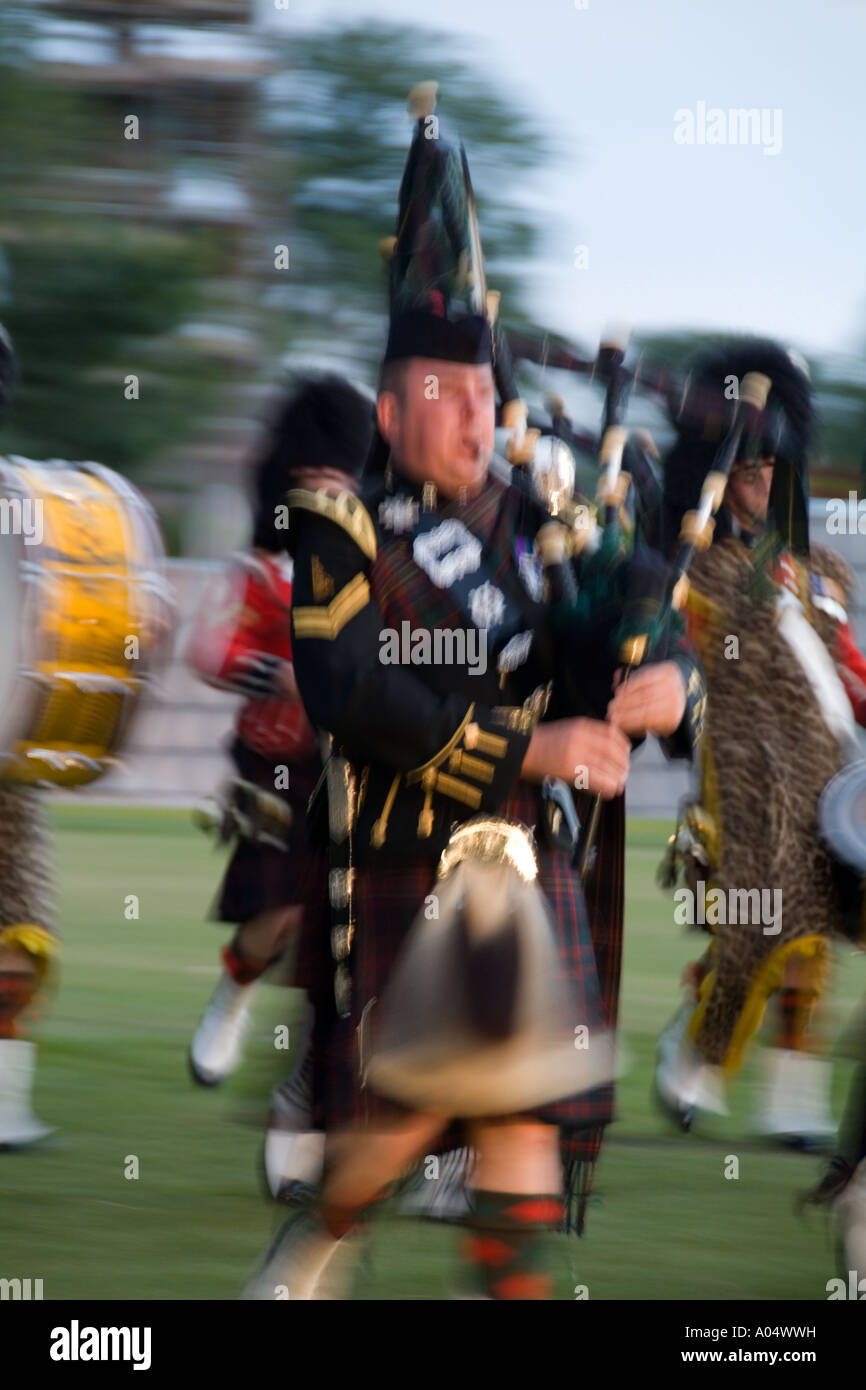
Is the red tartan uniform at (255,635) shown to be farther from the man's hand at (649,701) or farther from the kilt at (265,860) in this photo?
the man's hand at (649,701)

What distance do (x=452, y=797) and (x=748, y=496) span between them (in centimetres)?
186

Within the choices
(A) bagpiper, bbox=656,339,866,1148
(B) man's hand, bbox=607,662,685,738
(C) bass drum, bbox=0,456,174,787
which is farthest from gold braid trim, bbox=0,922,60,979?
(B) man's hand, bbox=607,662,685,738

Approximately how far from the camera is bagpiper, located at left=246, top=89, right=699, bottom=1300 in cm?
287

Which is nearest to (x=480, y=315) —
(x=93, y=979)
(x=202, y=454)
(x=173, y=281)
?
(x=93, y=979)

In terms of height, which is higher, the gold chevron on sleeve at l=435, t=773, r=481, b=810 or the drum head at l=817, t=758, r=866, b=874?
the gold chevron on sleeve at l=435, t=773, r=481, b=810

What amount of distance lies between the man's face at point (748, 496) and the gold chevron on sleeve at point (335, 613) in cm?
165

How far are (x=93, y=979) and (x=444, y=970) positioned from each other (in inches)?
176

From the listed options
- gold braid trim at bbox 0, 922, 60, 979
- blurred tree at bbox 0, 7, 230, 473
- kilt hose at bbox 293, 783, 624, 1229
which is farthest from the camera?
blurred tree at bbox 0, 7, 230, 473

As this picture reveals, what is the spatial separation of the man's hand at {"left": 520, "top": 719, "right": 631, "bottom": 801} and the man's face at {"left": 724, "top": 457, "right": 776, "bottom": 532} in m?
1.62

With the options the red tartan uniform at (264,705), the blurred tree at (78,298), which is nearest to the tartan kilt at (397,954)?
the red tartan uniform at (264,705)

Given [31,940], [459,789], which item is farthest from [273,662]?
[459,789]

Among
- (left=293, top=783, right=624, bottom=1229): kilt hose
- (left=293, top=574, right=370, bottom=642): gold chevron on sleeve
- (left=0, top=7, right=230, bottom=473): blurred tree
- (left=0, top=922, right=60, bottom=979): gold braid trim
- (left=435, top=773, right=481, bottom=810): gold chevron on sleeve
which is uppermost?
(left=0, top=7, right=230, bottom=473): blurred tree

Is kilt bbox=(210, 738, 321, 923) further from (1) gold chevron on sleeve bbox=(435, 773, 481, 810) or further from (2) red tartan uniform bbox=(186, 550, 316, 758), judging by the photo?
(1) gold chevron on sleeve bbox=(435, 773, 481, 810)
